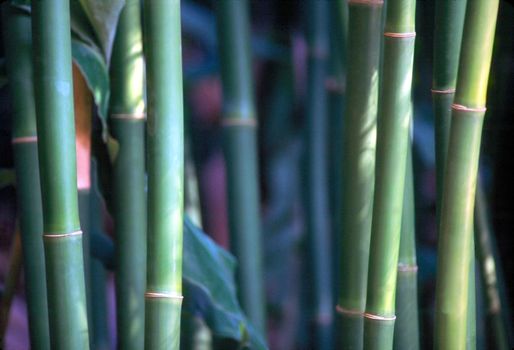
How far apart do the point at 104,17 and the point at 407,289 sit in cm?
36

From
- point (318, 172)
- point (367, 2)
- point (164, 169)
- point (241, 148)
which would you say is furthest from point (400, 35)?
point (318, 172)

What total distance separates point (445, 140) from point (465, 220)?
0.35 feet

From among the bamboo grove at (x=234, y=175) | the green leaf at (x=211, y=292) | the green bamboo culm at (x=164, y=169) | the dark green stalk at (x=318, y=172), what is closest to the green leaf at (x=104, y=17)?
the bamboo grove at (x=234, y=175)

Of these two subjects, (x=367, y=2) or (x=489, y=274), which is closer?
(x=367, y=2)

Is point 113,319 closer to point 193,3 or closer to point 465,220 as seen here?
point 193,3

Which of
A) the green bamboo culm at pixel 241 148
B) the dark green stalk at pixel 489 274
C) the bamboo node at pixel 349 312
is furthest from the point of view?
the dark green stalk at pixel 489 274

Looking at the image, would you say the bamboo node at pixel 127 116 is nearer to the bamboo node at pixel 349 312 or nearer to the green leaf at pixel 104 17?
the green leaf at pixel 104 17

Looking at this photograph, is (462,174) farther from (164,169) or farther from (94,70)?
(94,70)

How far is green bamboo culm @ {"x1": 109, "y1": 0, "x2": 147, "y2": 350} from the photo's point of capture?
59cm

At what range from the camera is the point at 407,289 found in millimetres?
616

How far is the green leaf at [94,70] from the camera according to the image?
593mm

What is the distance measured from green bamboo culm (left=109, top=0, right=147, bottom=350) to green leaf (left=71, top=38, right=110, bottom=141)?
13mm

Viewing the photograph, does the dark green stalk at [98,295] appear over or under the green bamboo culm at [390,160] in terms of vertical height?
under

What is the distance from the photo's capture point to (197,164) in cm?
108
